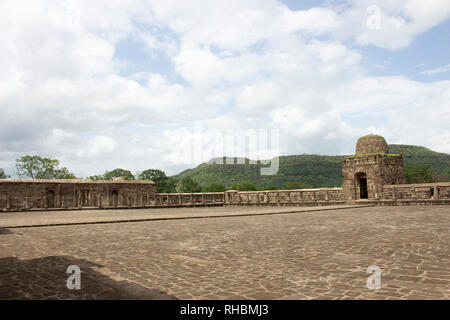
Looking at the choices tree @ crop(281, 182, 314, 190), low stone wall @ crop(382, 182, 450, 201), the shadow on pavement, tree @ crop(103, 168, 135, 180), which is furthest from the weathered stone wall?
tree @ crop(103, 168, 135, 180)

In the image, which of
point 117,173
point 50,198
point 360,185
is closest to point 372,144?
point 360,185

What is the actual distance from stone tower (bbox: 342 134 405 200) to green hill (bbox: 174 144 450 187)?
54.1 meters

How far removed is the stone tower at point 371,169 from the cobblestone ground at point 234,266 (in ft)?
56.4

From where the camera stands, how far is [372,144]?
86.4 feet

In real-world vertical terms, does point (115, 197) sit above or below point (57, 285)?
above

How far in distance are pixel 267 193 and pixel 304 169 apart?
2535 inches

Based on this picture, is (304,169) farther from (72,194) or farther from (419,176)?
(72,194)

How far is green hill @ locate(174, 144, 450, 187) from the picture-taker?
84.7 meters

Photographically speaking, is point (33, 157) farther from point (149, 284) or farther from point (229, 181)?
point (149, 284)

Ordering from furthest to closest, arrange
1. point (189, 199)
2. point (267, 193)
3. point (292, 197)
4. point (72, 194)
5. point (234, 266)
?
point (189, 199) → point (72, 194) → point (267, 193) → point (292, 197) → point (234, 266)

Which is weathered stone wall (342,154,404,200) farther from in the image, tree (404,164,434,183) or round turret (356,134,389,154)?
tree (404,164,434,183)

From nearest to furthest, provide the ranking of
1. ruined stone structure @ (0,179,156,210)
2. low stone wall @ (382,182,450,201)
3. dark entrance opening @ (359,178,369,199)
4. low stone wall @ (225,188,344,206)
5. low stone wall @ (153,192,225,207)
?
low stone wall @ (382,182,450,201), low stone wall @ (225,188,344,206), dark entrance opening @ (359,178,369,199), ruined stone structure @ (0,179,156,210), low stone wall @ (153,192,225,207)

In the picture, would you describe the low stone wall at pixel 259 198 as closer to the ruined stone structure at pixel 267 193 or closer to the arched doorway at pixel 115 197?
the ruined stone structure at pixel 267 193
